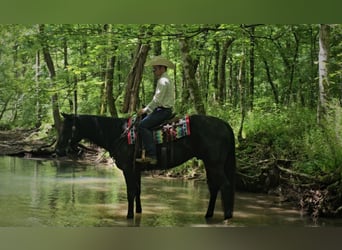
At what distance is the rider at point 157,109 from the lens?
4543 mm

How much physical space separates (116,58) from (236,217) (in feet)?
7.01

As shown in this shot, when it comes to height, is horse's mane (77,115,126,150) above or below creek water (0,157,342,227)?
above

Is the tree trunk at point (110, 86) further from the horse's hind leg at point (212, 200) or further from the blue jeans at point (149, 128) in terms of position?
the horse's hind leg at point (212, 200)

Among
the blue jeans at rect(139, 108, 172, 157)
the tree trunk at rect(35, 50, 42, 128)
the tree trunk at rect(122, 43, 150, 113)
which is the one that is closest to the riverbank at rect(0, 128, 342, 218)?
the tree trunk at rect(35, 50, 42, 128)

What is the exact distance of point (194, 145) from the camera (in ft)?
15.3

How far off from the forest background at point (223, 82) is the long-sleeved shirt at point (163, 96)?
0.43 ft

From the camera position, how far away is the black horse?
462 centimetres

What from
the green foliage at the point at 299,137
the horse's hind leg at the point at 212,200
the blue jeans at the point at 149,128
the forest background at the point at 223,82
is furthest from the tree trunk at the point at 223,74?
the horse's hind leg at the point at 212,200

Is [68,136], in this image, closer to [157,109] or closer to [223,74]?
[157,109]

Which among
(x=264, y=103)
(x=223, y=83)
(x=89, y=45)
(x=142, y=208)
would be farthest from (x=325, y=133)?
(x=89, y=45)

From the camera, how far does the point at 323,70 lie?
197 inches

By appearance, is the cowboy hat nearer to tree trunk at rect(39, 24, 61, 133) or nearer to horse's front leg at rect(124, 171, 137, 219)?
tree trunk at rect(39, 24, 61, 133)

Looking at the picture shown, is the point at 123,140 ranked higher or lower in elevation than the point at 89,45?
lower
